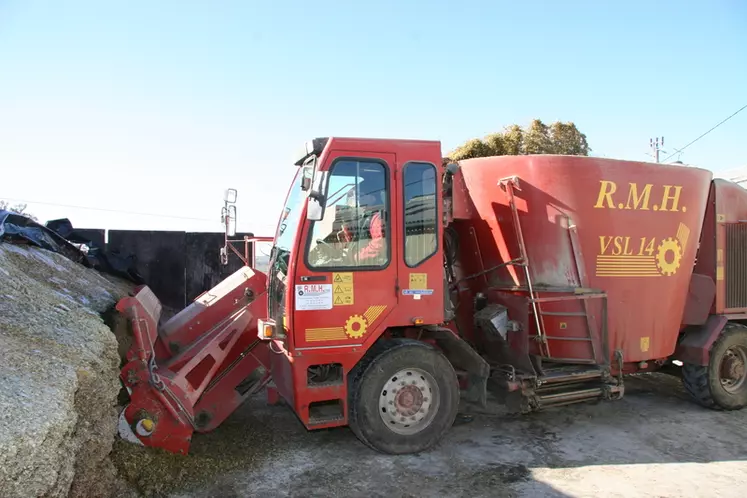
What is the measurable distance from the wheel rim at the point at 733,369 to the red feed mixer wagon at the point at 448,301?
0.07 feet

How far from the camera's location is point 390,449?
4715 mm

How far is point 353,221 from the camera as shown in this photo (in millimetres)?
4680

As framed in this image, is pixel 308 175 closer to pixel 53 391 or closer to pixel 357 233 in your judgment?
pixel 357 233

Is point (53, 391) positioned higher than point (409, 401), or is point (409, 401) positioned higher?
point (53, 391)

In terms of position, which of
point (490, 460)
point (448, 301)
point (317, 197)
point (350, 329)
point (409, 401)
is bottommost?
point (490, 460)

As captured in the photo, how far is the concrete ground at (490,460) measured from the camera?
4.16 m

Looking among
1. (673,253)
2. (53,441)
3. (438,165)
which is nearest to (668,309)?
(673,253)

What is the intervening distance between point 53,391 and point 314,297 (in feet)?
6.70

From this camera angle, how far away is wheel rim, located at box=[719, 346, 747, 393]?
630 centimetres

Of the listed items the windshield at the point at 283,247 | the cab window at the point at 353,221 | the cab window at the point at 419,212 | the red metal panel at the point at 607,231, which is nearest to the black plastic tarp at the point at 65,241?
the windshield at the point at 283,247

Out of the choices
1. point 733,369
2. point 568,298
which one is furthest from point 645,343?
point 733,369

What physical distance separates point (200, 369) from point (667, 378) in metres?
6.78

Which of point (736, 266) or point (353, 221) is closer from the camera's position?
point (353, 221)

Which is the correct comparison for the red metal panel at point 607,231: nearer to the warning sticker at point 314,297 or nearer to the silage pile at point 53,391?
the warning sticker at point 314,297
